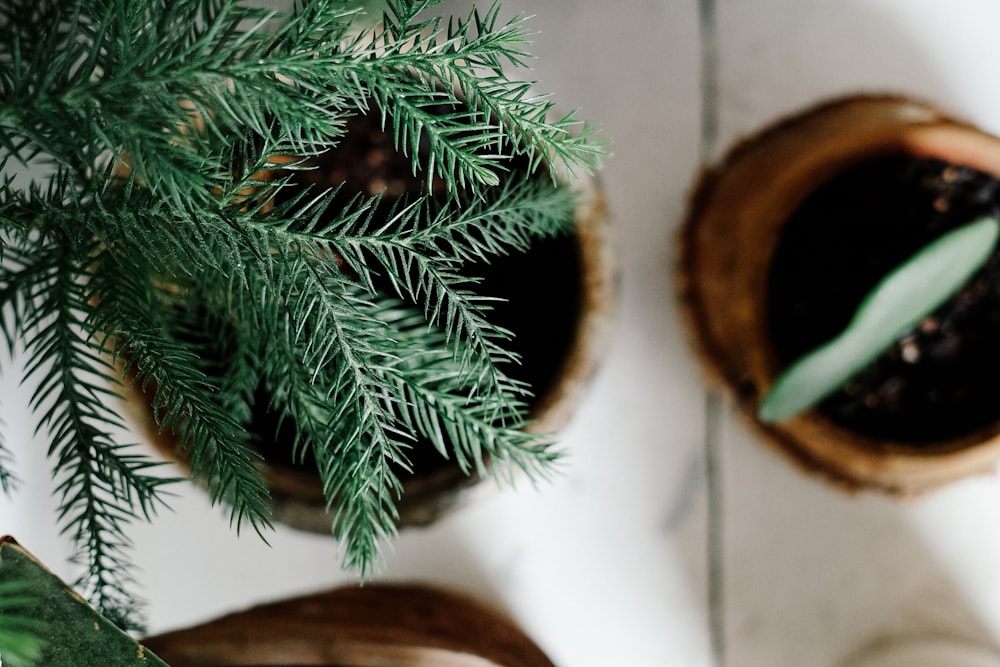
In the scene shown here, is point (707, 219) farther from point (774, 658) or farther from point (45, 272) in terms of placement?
point (45, 272)

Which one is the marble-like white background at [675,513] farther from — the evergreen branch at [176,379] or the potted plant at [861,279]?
the evergreen branch at [176,379]

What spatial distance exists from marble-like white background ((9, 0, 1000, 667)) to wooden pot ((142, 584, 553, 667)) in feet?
0.45

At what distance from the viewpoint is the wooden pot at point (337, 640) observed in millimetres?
591

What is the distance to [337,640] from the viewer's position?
61 centimetres

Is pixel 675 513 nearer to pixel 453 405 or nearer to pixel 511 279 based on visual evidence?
pixel 511 279

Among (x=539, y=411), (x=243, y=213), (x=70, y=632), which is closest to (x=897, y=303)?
(x=539, y=411)

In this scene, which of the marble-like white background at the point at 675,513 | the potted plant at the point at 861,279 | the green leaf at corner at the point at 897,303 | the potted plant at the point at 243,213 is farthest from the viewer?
the marble-like white background at the point at 675,513

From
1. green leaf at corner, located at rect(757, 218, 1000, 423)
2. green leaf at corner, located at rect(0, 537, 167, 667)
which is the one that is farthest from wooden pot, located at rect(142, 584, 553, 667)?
green leaf at corner, located at rect(757, 218, 1000, 423)

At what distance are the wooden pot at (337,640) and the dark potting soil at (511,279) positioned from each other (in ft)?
0.44

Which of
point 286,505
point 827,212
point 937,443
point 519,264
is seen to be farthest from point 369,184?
point 937,443

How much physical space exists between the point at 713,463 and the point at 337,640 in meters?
0.42

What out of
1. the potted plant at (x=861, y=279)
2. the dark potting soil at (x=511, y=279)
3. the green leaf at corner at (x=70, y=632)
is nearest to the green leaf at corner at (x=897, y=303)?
the potted plant at (x=861, y=279)

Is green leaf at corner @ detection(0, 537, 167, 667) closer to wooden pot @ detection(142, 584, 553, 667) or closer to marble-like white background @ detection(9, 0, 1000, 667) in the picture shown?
wooden pot @ detection(142, 584, 553, 667)

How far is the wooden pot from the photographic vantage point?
591mm
